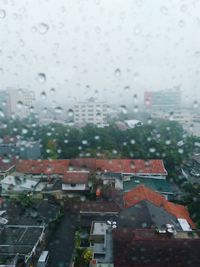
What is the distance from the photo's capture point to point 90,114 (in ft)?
42.9

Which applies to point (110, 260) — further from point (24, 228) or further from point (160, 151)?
point (160, 151)

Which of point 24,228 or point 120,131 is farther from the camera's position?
point 120,131

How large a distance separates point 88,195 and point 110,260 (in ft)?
9.82

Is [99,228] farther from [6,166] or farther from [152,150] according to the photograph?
[152,150]

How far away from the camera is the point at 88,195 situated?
260 inches

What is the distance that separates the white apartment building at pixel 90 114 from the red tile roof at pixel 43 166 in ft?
11.7

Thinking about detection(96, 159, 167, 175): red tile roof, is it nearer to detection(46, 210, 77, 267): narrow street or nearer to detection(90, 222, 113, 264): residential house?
detection(46, 210, 77, 267): narrow street

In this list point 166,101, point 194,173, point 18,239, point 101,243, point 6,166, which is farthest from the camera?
point 166,101

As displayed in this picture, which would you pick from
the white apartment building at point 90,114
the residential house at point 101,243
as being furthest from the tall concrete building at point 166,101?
the residential house at point 101,243

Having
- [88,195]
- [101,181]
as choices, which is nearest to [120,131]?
[101,181]

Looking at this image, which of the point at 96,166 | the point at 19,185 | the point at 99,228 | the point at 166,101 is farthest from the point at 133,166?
the point at 166,101

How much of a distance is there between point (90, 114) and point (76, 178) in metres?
6.46

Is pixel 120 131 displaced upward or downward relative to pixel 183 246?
upward

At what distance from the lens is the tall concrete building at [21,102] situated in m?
5.26
